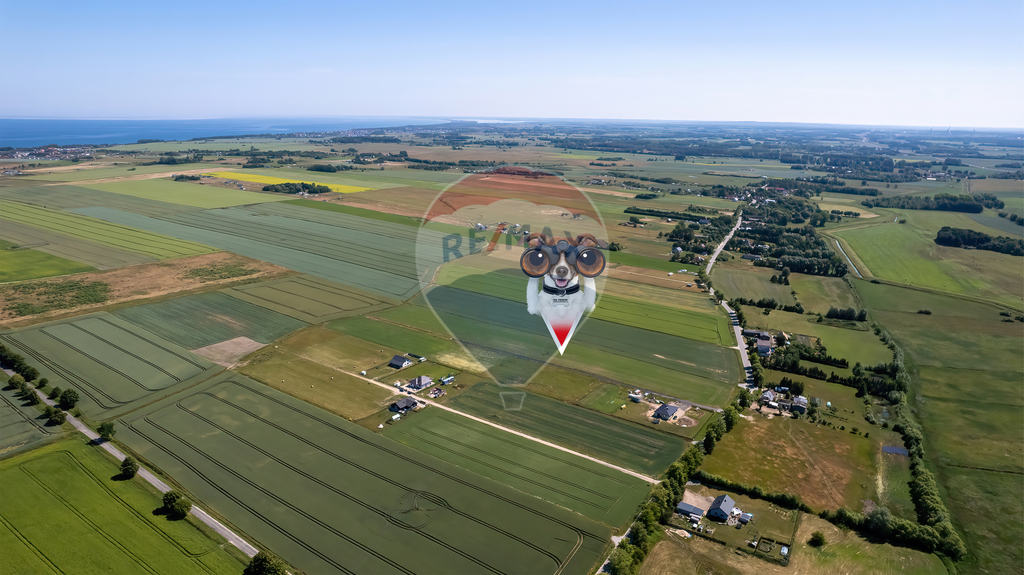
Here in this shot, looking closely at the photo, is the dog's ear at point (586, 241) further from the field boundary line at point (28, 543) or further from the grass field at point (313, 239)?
the grass field at point (313, 239)

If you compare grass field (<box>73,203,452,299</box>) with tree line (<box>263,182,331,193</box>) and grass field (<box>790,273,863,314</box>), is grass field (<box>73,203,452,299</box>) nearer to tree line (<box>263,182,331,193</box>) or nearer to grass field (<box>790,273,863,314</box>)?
tree line (<box>263,182,331,193</box>)

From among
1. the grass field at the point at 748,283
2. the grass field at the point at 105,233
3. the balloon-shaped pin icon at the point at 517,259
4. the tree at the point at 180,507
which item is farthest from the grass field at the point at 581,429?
the grass field at the point at 105,233

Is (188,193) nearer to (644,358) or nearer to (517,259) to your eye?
(644,358)

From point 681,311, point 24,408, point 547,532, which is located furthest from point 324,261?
point 547,532

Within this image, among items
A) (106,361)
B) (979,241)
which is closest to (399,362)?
(106,361)

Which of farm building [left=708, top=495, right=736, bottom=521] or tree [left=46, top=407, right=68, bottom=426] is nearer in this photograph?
farm building [left=708, top=495, right=736, bottom=521]

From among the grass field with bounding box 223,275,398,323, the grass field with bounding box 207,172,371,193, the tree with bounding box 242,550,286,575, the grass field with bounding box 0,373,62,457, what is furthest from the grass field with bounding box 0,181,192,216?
the tree with bounding box 242,550,286,575
